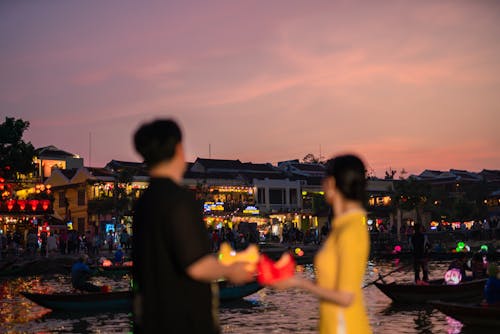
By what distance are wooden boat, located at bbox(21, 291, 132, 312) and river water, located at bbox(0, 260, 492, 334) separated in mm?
223

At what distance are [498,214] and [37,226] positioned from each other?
5943cm

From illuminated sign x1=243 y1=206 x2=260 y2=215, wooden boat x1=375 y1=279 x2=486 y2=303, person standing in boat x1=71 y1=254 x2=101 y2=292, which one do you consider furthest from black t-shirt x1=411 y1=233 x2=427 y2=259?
illuminated sign x1=243 y1=206 x2=260 y2=215

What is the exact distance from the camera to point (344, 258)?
169 inches

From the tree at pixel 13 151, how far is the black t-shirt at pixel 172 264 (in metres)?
43.4

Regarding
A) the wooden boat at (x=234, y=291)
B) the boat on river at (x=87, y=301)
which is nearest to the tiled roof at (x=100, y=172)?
the wooden boat at (x=234, y=291)

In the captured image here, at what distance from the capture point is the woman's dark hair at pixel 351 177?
4539 millimetres

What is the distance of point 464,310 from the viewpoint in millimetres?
15648

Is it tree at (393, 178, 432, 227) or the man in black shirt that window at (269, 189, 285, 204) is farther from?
the man in black shirt

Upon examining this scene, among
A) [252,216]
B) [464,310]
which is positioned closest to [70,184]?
[252,216]

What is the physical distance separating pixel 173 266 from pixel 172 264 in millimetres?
12

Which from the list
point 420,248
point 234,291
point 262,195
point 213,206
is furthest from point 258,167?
point 234,291

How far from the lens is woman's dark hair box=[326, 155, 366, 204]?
14.9 ft

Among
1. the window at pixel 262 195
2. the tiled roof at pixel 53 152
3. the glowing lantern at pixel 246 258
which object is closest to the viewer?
the glowing lantern at pixel 246 258

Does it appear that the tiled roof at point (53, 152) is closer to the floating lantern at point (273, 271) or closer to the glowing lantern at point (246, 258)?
the glowing lantern at point (246, 258)
